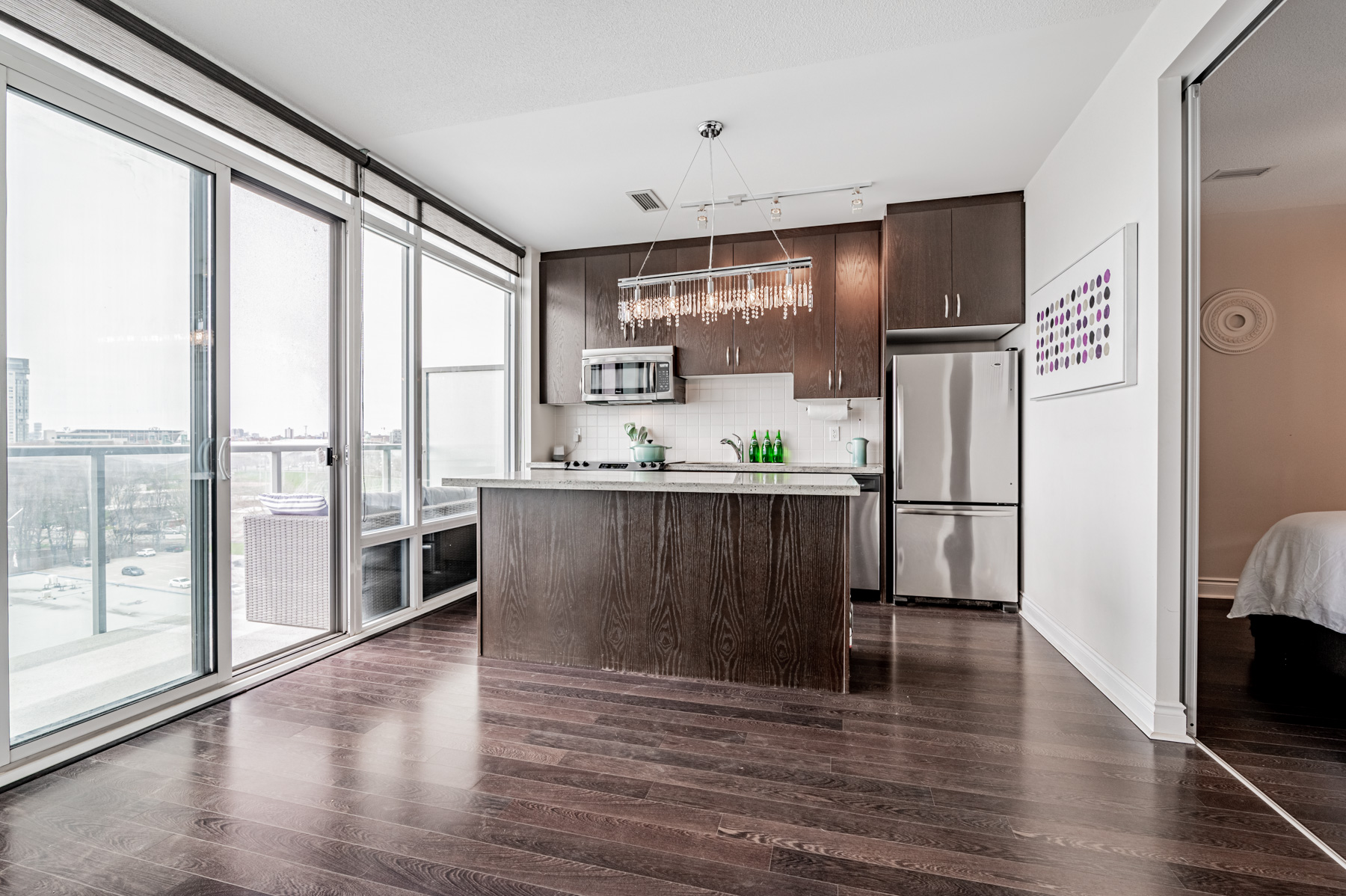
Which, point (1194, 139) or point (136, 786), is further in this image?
point (1194, 139)

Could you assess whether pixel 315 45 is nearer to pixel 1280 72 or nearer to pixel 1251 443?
pixel 1280 72

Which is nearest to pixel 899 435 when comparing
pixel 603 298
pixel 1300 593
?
pixel 1300 593

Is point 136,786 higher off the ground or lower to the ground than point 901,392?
lower

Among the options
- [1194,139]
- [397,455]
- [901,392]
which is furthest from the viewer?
[901,392]

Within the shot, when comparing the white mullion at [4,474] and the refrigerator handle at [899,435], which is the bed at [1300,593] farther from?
the white mullion at [4,474]

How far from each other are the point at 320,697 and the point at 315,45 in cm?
263

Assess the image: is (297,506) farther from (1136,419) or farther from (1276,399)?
(1276,399)

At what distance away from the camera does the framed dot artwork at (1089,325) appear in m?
2.38

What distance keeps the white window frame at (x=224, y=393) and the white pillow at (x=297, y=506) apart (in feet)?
0.27

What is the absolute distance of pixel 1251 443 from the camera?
8.27ft

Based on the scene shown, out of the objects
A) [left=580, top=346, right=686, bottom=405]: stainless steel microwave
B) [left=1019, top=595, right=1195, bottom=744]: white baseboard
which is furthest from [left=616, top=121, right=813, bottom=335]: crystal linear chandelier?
[left=1019, top=595, right=1195, bottom=744]: white baseboard

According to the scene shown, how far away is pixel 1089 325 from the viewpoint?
2758mm

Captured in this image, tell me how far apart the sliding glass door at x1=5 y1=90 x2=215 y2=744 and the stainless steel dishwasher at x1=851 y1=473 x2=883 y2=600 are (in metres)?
3.63

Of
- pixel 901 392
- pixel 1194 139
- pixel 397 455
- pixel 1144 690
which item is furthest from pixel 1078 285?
pixel 397 455
